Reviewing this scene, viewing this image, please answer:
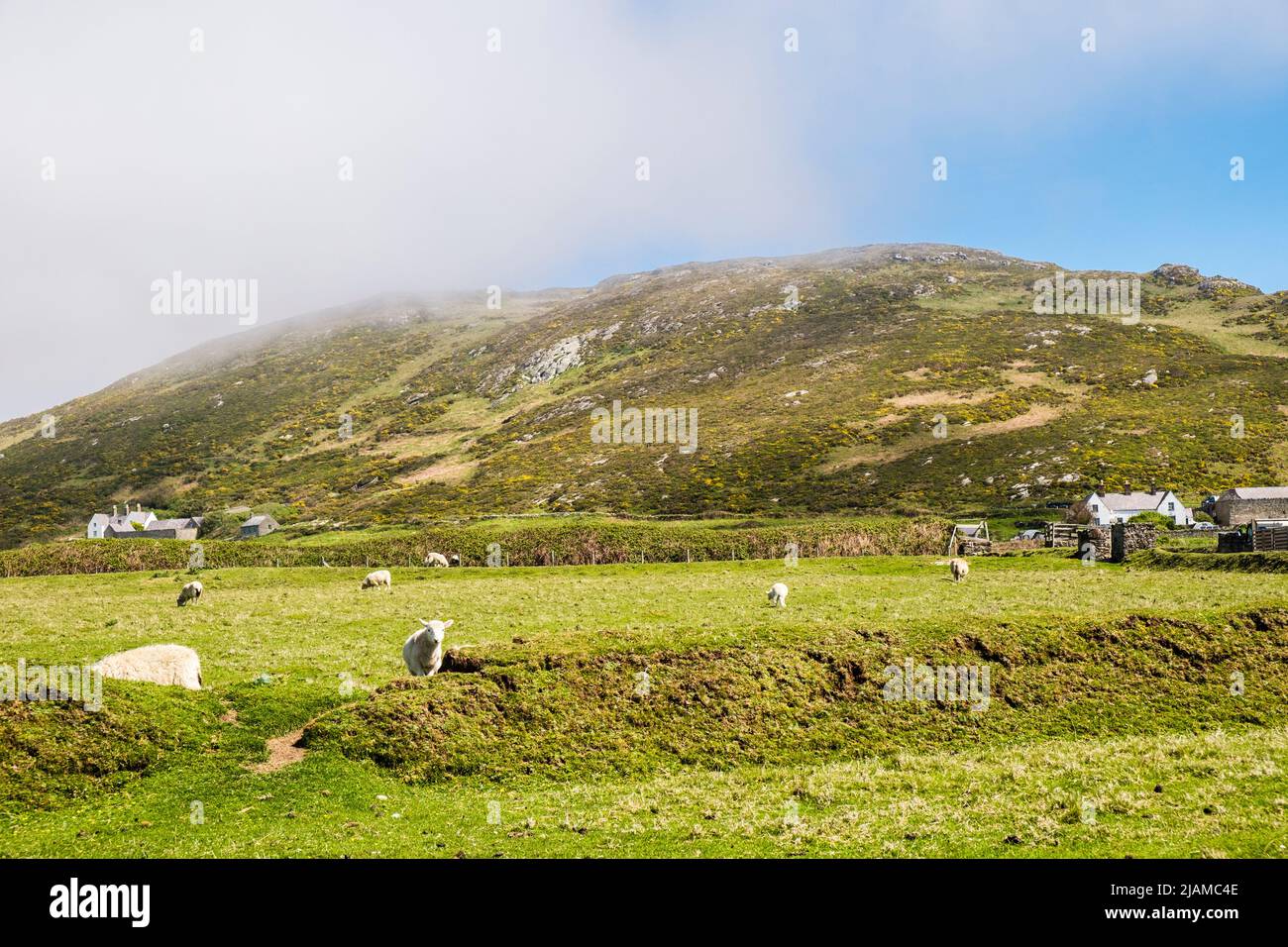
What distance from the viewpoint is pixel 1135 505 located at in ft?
265

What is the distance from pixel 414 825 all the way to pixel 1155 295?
19608cm

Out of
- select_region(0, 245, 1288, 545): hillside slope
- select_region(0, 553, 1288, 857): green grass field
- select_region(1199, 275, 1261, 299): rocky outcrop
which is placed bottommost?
select_region(0, 553, 1288, 857): green grass field

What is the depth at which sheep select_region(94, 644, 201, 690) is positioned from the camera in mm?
20344

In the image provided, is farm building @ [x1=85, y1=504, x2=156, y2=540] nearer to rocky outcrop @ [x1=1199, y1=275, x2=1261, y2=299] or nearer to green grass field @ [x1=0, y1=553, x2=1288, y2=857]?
green grass field @ [x1=0, y1=553, x2=1288, y2=857]

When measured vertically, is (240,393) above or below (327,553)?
above

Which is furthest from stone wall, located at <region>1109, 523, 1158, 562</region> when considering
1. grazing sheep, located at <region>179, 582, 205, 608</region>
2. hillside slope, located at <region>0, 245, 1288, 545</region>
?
grazing sheep, located at <region>179, 582, 205, 608</region>

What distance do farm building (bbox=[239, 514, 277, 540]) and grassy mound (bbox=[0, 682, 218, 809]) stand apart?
10626 centimetres

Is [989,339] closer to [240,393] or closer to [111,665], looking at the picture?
[111,665]

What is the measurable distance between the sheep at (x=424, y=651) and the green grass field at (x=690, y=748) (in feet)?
5.69

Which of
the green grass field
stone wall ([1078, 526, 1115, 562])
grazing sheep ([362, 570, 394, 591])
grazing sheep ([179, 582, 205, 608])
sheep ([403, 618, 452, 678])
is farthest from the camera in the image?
stone wall ([1078, 526, 1115, 562])

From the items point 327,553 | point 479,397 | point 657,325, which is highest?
point 657,325

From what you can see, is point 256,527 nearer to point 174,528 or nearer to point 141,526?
point 174,528

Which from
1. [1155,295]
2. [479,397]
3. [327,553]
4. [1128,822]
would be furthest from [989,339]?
[1128,822]
